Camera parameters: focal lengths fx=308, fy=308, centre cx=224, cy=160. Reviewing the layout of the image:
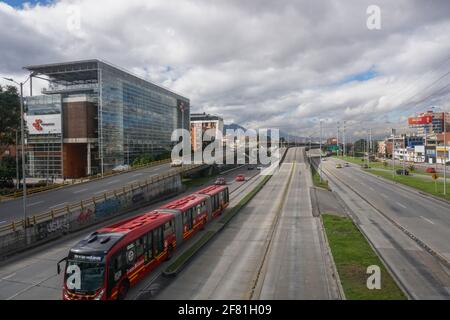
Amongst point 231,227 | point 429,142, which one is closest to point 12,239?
point 231,227

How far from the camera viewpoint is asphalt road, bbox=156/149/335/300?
1486cm

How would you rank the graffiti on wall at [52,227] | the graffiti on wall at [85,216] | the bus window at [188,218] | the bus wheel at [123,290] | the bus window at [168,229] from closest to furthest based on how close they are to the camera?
the bus wheel at [123,290], the bus window at [168,229], the graffiti on wall at [52,227], the bus window at [188,218], the graffiti on wall at [85,216]

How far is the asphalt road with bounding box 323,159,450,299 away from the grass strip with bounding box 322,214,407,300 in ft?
2.81

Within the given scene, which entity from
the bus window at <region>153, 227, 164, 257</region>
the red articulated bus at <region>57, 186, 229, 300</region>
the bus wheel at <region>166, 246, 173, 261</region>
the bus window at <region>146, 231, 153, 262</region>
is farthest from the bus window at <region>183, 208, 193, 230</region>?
the bus window at <region>146, 231, 153, 262</region>

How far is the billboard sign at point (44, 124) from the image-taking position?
7544cm

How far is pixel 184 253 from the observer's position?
2034 centimetres

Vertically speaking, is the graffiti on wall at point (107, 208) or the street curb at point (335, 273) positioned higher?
the graffiti on wall at point (107, 208)

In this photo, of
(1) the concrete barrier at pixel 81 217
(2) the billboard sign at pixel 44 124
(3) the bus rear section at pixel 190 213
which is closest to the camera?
(1) the concrete barrier at pixel 81 217

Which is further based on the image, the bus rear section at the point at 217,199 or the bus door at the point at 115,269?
the bus rear section at the point at 217,199

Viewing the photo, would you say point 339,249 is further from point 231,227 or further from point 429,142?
point 429,142

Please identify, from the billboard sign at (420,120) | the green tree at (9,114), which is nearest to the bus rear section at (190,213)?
the green tree at (9,114)

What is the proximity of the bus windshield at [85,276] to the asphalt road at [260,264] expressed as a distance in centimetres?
→ 315

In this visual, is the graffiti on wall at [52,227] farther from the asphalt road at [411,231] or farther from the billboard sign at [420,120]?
the billboard sign at [420,120]
